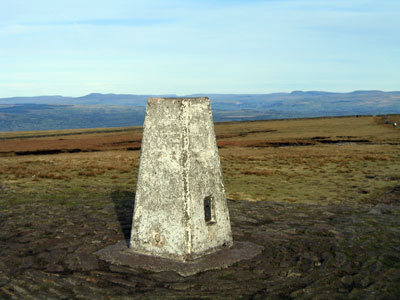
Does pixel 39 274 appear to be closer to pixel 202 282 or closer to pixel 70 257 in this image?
pixel 70 257

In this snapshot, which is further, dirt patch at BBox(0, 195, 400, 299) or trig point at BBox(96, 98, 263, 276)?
trig point at BBox(96, 98, 263, 276)

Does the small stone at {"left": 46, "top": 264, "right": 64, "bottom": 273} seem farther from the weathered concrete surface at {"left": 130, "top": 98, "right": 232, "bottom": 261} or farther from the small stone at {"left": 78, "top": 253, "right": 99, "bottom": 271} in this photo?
the weathered concrete surface at {"left": 130, "top": 98, "right": 232, "bottom": 261}

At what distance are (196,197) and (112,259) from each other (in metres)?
2.35

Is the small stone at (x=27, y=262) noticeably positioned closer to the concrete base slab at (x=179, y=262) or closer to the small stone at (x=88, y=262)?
the small stone at (x=88, y=262)

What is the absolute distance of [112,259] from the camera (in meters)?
9.98

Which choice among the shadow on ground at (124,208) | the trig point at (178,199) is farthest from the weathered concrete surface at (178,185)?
the shadow on ground at (124,208)

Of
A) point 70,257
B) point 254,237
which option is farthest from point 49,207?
point 254,237

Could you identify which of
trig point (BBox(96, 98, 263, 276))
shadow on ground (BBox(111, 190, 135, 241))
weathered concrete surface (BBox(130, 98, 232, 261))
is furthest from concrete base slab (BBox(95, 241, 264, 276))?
shadow on ground (BBox(111, 190, 135, 241))

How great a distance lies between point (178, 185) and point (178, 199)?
307 millimetres

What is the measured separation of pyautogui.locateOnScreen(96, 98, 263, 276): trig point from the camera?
9.72 meters

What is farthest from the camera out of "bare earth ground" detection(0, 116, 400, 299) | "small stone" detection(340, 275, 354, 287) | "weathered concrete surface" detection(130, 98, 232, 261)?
"weathered concrete surface" detection(130, 98, 232, 261)

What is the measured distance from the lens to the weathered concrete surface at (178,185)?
9758mm

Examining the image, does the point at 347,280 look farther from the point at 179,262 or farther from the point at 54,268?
the point at 54,268

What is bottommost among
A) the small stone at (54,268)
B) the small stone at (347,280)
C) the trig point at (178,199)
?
the small stone at (54,268)
